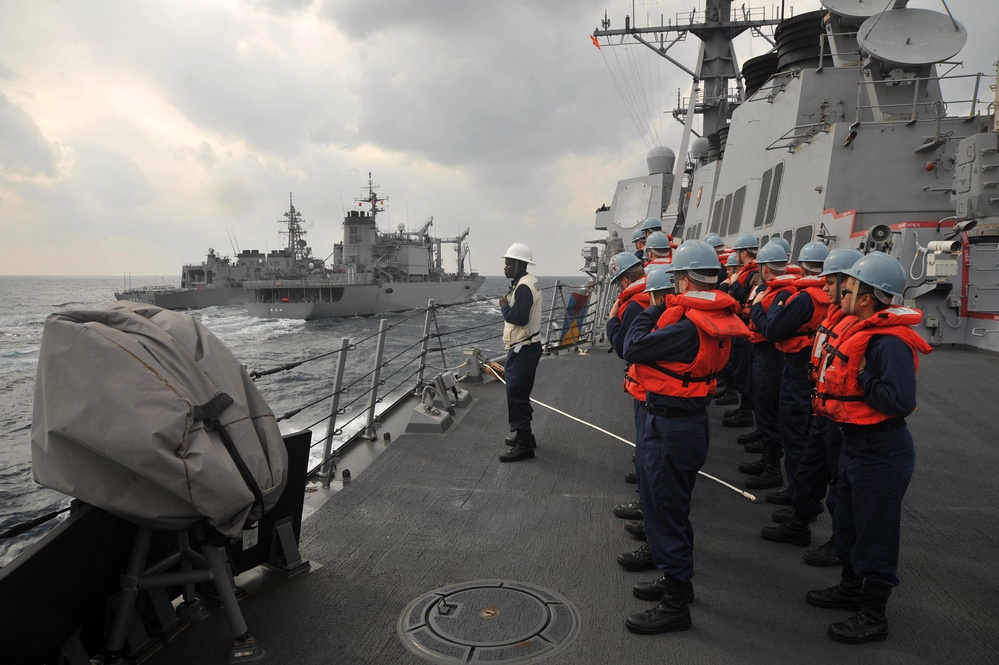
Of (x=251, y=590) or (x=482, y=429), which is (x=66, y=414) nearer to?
(x=251, y=590)

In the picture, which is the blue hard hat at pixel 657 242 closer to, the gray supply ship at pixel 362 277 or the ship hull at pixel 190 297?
the gray supply ship at pixel 362 277

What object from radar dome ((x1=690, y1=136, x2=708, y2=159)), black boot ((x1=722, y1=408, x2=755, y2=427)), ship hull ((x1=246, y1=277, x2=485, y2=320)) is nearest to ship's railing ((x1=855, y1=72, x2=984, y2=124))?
black boot ((x1=722, y1=408, x2=755, y2=427))

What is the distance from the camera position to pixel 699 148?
23250 millimetres

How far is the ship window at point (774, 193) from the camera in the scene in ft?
38.9

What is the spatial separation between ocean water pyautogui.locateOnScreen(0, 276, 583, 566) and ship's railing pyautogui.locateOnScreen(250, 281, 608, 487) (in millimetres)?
102

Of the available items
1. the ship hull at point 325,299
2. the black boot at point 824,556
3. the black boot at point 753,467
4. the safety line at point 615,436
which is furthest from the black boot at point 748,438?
the ship hull at point 325,299

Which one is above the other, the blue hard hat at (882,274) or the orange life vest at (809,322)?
the blue hard hat at (882,274)

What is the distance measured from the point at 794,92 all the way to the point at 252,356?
23646 millimetres

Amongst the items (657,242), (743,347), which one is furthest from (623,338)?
(743,347)

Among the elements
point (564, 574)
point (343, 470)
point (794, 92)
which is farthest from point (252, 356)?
point (564, 574)

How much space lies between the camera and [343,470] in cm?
465

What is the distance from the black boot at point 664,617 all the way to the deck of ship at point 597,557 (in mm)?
40

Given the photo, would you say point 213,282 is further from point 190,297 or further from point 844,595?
point 844,595

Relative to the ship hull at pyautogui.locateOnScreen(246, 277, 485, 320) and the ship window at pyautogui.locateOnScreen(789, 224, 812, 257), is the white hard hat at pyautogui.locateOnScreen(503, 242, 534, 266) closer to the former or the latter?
the ship window at pyautogui.locateOnScreen(789, 224, 812, 257)
